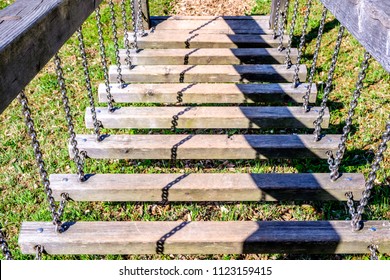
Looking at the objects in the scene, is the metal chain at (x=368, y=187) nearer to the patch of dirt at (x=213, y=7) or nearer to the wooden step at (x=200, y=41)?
the wooden step at (x=200, y=41)

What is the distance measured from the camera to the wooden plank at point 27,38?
1.43m

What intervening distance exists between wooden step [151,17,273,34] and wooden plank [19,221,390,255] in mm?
3303

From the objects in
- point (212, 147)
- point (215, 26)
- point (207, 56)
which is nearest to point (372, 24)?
point (212, 147)

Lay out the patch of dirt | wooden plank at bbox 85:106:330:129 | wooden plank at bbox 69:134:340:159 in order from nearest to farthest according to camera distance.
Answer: wooden plank at bbox 69:134:340:159 → wooden plank at bbox 85:106:330:129 → the patch of dirt

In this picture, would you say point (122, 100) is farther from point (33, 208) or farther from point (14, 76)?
point (14, 76)

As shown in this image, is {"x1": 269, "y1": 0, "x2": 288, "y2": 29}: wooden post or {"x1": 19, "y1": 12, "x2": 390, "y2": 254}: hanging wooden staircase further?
{"x1": 269, "y1": 0, "x2": 288, "y2": 29}: wooden post

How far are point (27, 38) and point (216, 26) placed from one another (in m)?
4.03

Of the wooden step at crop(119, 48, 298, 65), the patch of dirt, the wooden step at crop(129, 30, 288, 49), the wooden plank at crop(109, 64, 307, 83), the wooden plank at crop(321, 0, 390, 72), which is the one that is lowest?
the wooden plank at crop(109, 64, 307, 83)

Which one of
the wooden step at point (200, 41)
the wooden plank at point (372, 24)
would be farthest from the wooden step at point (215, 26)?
the wooden plank at point (372, 24)

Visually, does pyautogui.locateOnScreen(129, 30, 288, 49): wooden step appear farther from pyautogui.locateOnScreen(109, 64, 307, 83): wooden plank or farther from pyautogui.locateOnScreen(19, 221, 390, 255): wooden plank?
pyautogui.locateOnScreen(19, 221, 390, 255): wooden plank

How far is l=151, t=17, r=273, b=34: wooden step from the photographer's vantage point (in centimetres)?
520

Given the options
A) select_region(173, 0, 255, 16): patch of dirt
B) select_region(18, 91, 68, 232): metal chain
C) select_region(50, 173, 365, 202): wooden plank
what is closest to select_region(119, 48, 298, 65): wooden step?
select_region(50, 173, 365, 202): wooden plank
